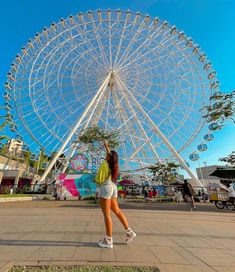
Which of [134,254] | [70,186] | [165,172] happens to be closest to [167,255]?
[134,254]

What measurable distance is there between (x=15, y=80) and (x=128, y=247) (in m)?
27.2

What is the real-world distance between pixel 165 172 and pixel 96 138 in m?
10.9

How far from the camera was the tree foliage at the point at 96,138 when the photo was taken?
2730cm

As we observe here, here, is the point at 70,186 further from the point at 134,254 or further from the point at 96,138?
Answer: the point at 134,254

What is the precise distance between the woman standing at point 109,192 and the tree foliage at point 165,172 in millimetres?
27745

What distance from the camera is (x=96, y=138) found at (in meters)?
27.4

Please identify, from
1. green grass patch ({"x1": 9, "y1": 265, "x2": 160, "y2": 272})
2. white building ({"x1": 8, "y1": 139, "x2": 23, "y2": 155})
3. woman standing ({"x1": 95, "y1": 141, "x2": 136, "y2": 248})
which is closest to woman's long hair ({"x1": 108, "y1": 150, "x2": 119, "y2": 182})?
woman standing ({"x1": 95, "y1": 141, "x2": 136, "y2": 248})

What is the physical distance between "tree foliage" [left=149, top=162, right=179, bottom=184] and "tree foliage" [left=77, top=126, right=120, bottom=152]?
7.53 metres

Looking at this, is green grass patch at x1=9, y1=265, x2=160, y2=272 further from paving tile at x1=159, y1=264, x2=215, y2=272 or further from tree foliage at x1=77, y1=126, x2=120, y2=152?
tree foliage at x1=77, y1=126, x2=120, y2=152

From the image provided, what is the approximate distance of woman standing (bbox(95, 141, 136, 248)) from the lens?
13.1ft

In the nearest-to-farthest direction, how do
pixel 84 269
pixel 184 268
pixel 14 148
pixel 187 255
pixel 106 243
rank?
pixel 84 269 < pixel 184 268 < pixel 187 255 < pixel 106 243 < pixel 14 148

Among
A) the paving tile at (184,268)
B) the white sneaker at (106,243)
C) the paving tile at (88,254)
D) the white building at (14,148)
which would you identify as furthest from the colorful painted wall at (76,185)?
the white building at (14,148)

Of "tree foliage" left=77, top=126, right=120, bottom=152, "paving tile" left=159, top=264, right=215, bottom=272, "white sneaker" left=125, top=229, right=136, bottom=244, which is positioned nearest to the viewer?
"paving tile" left=159, top=264, right=215, bottom=272

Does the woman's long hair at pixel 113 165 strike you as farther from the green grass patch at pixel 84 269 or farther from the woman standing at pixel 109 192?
the green grass patch at pixel 84 269
